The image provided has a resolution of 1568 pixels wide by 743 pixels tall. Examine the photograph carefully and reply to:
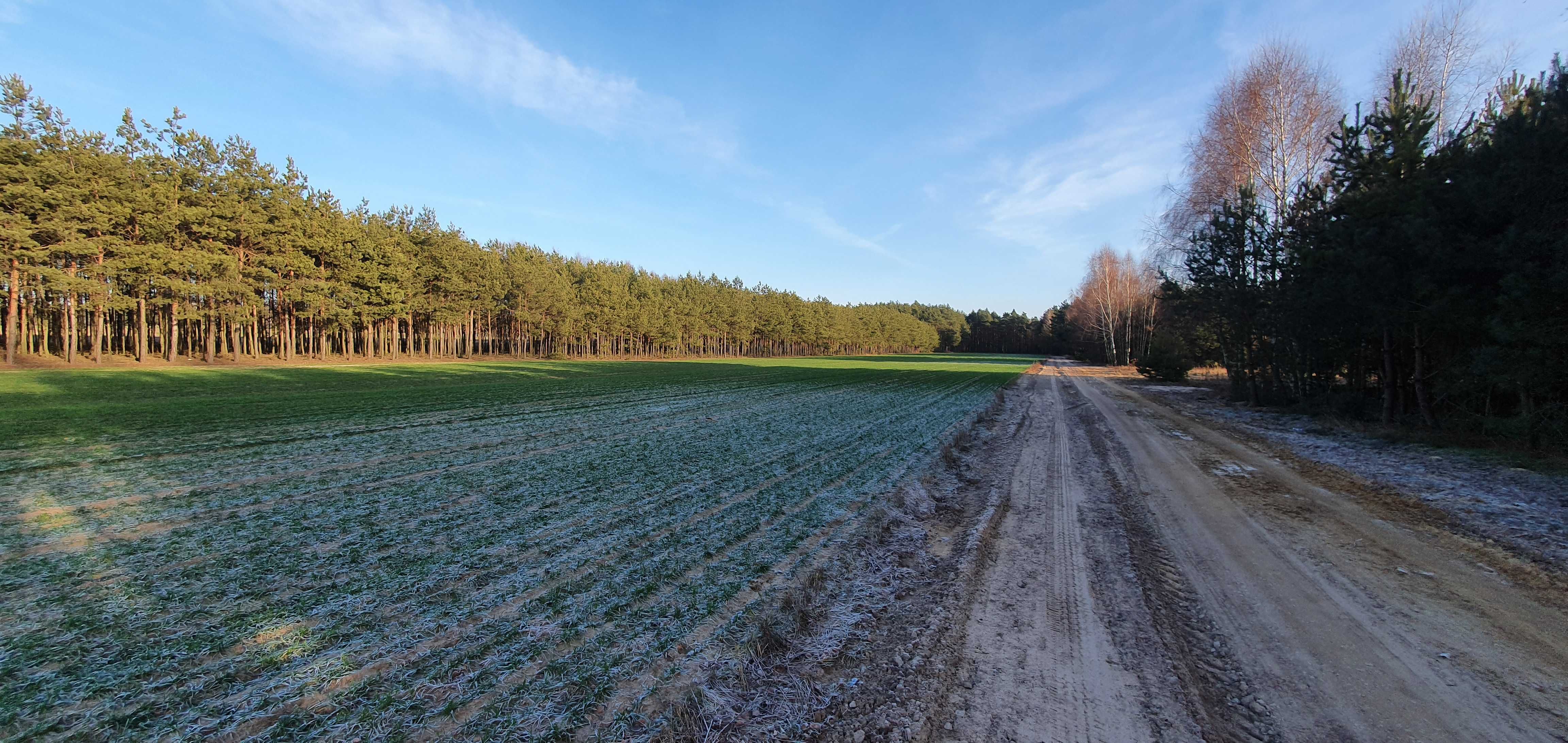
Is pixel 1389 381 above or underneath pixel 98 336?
underneath

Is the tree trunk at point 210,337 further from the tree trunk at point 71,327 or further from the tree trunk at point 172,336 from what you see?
the tree trunk at point 71,327

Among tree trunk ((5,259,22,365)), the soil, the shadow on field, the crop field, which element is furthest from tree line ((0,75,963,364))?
the soil

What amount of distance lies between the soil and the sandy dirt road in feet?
0.05

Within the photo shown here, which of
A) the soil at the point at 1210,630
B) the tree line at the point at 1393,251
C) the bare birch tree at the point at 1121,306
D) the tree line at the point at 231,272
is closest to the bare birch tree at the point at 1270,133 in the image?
the tree line at the point at 1393,251

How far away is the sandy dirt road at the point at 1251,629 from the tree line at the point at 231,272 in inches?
1751

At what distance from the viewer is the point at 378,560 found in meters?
4.63

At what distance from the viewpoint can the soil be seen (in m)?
2.66

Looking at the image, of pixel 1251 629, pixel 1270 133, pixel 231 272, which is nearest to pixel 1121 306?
pixel 1270 133

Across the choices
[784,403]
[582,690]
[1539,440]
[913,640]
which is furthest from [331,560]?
[1539,440]

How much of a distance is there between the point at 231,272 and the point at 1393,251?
52925 mm

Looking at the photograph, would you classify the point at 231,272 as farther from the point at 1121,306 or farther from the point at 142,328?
the point at 1121,306

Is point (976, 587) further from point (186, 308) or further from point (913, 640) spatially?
point (186, 308)

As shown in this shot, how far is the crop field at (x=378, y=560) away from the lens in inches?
108

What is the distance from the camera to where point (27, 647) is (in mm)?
3166
